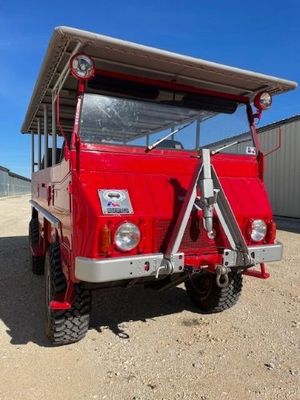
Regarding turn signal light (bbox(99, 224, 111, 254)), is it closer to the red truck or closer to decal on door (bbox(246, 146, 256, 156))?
the red truck

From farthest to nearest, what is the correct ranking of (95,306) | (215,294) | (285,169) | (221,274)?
1. (285,169)
2. (95,306)
3. (215,294)
4. (221,274)

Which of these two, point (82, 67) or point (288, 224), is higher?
point (82, 67)

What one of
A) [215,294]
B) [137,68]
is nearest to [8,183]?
[215,294]

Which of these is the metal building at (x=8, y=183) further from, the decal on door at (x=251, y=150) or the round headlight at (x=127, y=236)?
the round headlight at (x=127, y=236)

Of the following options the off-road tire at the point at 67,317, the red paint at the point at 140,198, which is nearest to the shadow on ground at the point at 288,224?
the red paint at the point at 140,198

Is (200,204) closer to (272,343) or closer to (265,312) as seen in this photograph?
(272,343)

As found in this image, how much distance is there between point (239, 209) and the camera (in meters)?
4.22

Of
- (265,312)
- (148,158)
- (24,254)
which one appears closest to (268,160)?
(24,254)

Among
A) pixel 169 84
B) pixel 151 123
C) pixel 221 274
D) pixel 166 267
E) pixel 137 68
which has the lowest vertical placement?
pixel 221 274

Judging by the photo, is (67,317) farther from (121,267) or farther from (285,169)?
(285,169)

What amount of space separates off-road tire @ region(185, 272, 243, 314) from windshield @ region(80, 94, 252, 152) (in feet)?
5.33

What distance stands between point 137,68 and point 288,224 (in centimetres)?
1231

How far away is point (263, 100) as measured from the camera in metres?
4.80

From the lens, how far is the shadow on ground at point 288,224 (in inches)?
535
